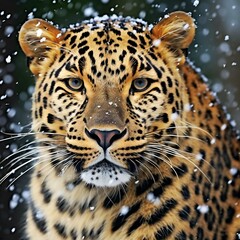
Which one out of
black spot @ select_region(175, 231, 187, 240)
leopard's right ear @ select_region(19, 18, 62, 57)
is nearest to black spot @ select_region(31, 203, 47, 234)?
black spot @ select_region(175, 231, 187, 240)

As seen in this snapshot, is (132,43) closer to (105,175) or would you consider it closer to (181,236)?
(105,175)

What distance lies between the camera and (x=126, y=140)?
6352mm

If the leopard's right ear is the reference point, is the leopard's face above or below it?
below

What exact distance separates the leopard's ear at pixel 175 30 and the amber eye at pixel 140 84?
1.06 ft

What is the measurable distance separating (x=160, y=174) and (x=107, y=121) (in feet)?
1.75

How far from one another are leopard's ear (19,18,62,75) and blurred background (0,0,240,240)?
1.40m

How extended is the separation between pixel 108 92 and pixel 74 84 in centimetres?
24

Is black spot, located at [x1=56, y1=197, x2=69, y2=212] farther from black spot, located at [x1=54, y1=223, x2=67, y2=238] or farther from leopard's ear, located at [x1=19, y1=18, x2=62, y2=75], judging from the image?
leopard's ear, located at [x1=19, y1=18, x2=62, y2=75]

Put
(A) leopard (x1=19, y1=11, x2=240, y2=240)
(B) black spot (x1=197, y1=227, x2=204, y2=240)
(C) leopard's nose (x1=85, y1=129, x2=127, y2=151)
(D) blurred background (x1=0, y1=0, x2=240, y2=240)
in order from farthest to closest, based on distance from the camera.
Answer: (D) blurred background (x1=0, y1=0, x2=240, y2=240), (B) black spot (x1=197, y1=227, x2=204, y2=240), (A) leopard (x1=19, y1=11, x2=240, y2=240), (C) leopard's nose (x1=85, y1=129, x2=127, y2=151)

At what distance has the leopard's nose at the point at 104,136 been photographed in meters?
6.24

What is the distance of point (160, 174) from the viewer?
6.60 metres

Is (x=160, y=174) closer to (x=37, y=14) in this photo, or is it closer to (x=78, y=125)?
(x=78, y=125)

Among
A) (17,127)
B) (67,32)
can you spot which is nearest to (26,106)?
(17,127)

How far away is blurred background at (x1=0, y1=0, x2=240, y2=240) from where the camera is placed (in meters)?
11.2
